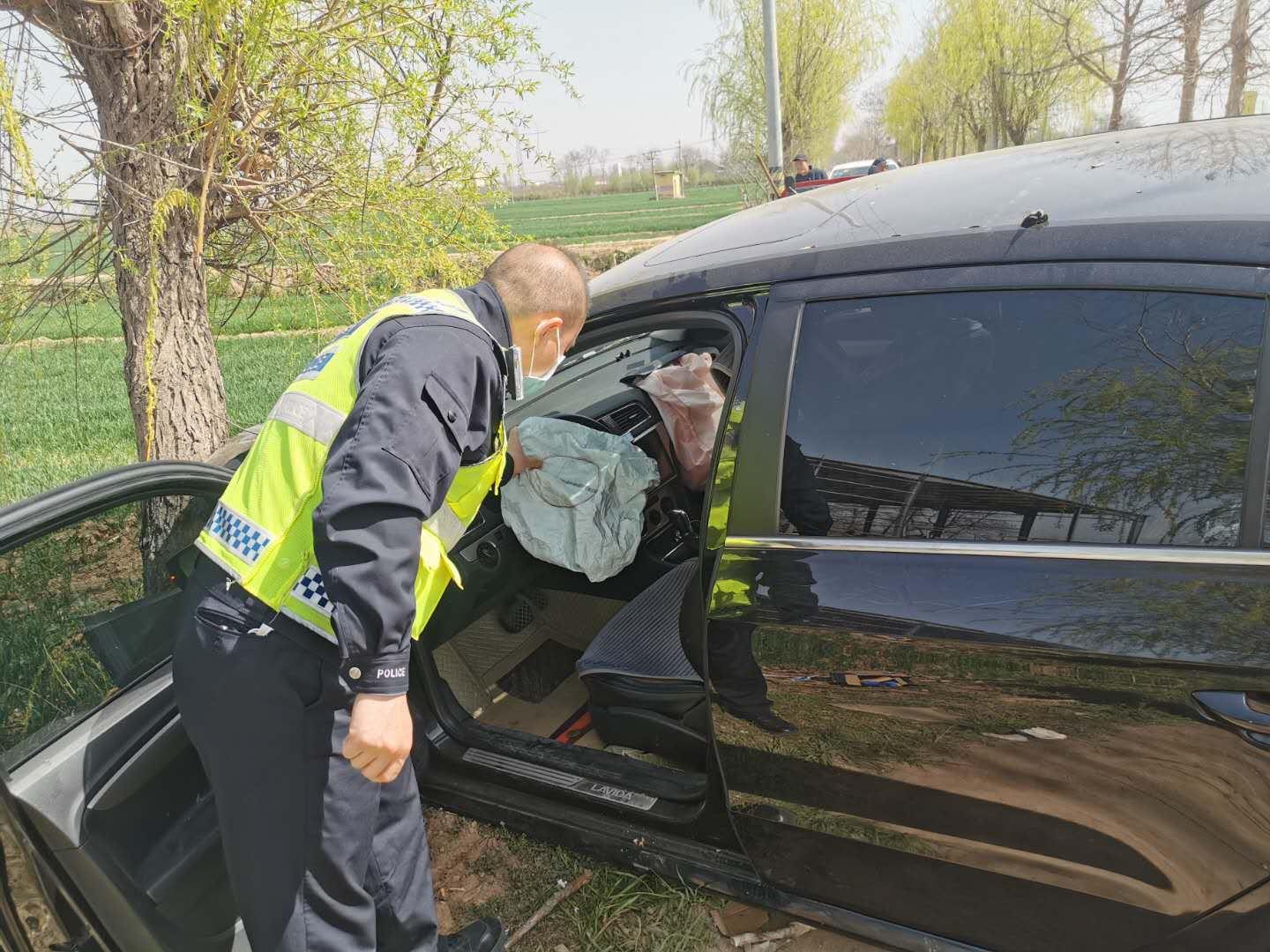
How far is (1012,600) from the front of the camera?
1.46 meters

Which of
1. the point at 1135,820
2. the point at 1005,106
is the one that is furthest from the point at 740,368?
the point at 1005,106

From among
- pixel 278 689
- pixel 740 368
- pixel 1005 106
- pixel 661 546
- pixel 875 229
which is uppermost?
pixel 1005 106

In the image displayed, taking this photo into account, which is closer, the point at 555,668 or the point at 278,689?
the point at 278,689

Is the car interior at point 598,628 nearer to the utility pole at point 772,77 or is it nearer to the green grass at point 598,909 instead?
the green grass at point 598,909

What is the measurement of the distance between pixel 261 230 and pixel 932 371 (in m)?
2.94

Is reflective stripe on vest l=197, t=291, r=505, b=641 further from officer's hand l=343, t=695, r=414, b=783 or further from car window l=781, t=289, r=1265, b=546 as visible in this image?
car window l=781, t=289, r=1265, b=546

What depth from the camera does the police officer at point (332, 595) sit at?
4.46 feet

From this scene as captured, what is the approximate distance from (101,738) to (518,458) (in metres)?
1.12

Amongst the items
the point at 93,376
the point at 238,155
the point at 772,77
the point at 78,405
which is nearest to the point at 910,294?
the point at 238,155

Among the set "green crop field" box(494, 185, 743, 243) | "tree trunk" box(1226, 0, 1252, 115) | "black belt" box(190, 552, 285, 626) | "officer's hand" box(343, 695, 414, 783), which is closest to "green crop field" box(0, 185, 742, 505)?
"black belt" box(190, 552, 285, 626)

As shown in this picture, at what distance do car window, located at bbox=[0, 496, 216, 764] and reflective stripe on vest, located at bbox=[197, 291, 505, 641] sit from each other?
308 millimetres

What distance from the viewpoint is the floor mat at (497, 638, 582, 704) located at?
2.93 m

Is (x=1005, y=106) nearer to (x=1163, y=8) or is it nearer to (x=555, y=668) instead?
(x=1163, y=8)

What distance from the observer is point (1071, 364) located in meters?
1.48
